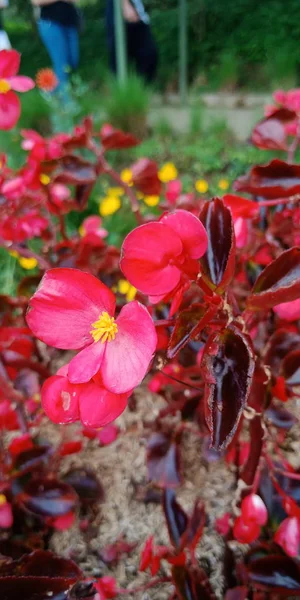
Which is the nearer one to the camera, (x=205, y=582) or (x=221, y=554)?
(x=205, y=582)

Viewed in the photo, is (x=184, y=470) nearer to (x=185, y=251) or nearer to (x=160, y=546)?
(x=160, y=546)

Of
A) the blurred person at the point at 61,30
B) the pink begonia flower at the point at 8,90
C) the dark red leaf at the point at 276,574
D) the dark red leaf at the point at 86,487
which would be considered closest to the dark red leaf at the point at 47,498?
→ the dark red leaf at the point at 86,487

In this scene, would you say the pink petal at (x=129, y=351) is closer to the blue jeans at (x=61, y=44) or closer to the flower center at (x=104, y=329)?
the flower center at (x=104, y=329)

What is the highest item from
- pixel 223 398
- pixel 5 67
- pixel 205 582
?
pixel 5 67

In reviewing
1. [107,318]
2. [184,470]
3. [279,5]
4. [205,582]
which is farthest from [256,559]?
[279,5]

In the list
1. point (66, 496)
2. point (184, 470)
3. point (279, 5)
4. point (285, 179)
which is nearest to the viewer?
point (285, 179)

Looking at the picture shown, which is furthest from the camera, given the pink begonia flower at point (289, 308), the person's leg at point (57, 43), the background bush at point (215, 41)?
the background bush at point (215, 41)

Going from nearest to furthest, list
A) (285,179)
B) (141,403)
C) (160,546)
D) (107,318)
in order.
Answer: (107,318) → (285,179) → (160,546) → (141,403)
